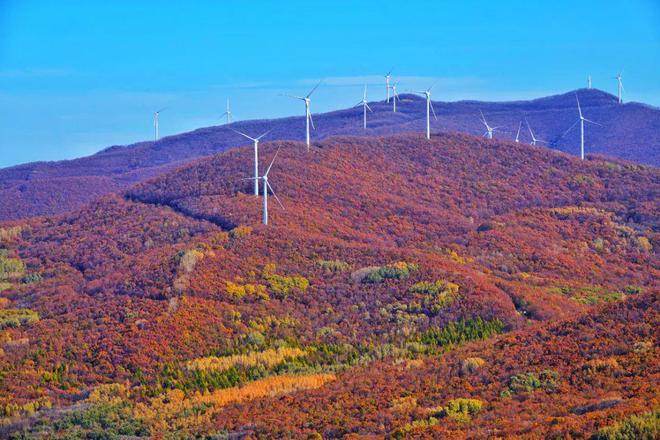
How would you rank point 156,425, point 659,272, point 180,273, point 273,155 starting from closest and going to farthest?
point 156,425, point 180,273, point 659,272, point 273,155

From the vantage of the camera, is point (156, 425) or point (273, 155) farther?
point (273, 155)

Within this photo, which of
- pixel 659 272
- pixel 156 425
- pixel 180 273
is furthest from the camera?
pixel 659 272

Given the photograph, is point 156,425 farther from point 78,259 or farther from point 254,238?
point 78,259

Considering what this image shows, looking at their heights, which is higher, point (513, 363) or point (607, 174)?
point (607, 174)

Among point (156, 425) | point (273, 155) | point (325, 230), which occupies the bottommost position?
point (156, 425)

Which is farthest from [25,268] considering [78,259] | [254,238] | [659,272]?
[659,272]

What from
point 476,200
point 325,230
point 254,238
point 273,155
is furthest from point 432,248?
point 273,155
